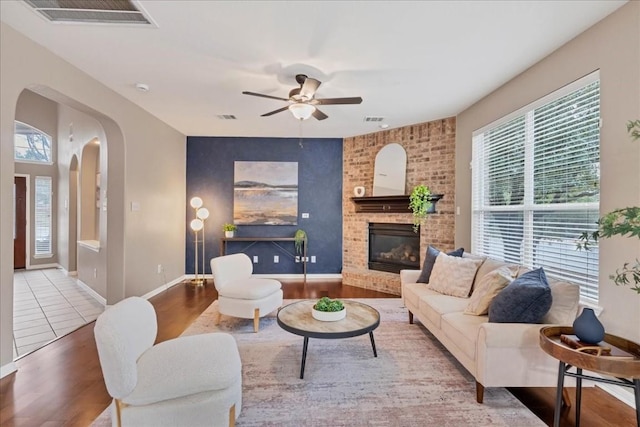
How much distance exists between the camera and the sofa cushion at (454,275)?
10.1 ft

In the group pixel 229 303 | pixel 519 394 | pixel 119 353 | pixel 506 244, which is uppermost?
pixel 506 244

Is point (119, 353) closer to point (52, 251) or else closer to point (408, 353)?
point (408, 353)

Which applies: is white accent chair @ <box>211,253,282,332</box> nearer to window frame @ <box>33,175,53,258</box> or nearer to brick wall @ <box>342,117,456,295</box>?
brick wall @ <box>342,117,456,295</box>

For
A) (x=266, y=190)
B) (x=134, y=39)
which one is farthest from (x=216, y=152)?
(x=134, y=39)

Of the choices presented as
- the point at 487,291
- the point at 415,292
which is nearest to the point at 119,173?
the point at 415,292

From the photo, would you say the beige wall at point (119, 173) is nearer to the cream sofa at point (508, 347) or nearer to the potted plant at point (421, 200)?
the cream sofa at point (508, 347)

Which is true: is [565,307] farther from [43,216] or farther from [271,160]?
[43,216]

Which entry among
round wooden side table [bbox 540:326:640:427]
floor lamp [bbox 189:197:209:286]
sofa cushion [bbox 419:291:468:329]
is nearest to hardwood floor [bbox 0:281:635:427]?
round wooden side table [bbox 540:326:640:427]

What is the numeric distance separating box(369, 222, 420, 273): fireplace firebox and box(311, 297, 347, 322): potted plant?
2758mm

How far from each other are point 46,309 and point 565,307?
18.5 ft

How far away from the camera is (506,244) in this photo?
3.49 meters

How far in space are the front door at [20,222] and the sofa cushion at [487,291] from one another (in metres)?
8.57

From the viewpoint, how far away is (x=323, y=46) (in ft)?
8.62

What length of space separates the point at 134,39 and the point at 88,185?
417 cm
